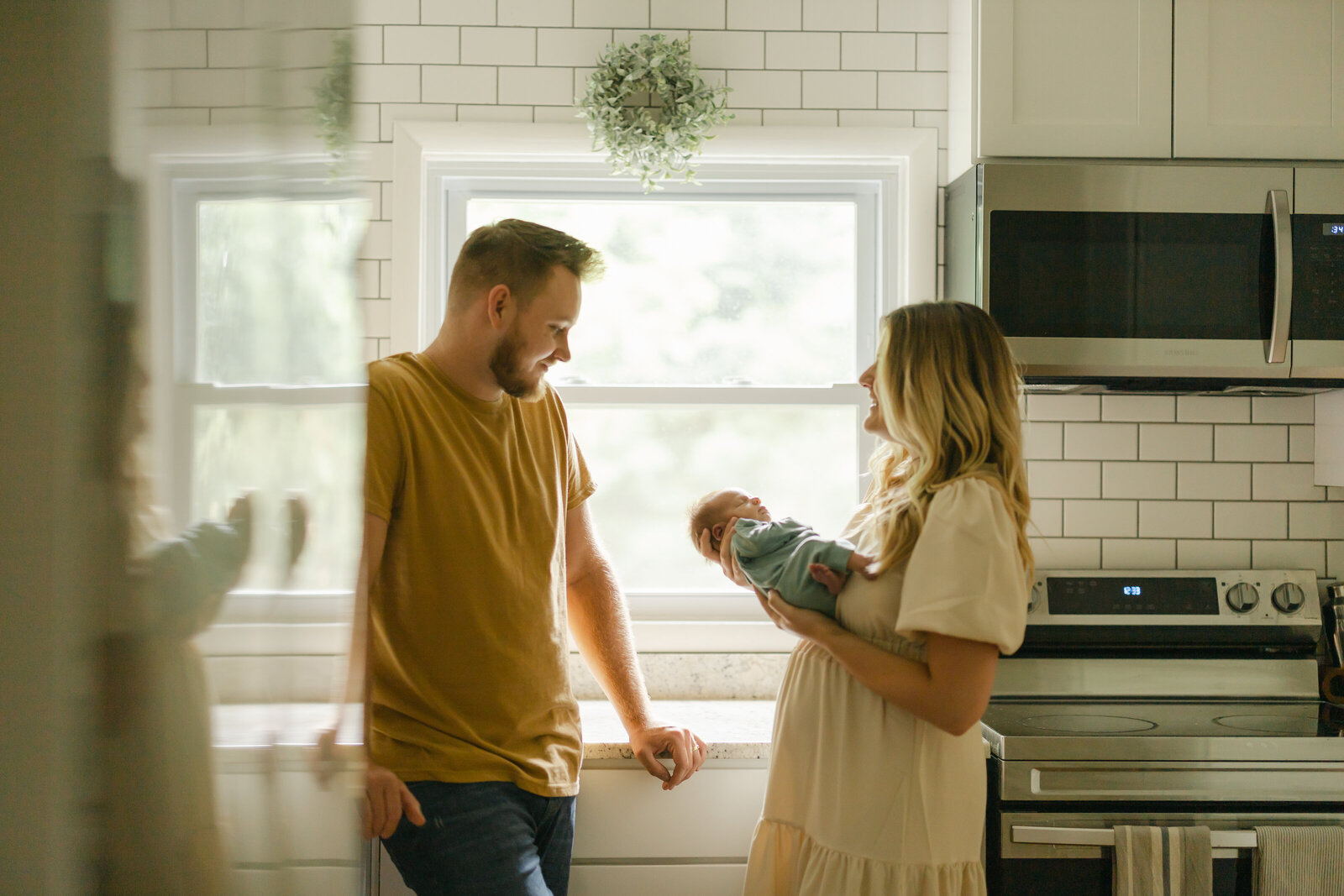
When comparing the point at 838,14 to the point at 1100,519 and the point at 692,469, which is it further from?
the point at 1100,519

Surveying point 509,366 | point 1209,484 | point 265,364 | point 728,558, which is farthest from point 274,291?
point 1209,484

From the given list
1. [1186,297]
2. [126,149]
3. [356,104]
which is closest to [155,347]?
[126,149]

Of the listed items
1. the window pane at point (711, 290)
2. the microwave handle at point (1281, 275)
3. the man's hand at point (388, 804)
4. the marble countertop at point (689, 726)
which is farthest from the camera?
the window pane at point (711, 290)

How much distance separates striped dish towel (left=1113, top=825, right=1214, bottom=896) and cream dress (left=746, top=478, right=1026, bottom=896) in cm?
49

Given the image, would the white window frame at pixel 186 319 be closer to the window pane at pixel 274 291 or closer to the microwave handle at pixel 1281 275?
the window pane at pixel 274 291

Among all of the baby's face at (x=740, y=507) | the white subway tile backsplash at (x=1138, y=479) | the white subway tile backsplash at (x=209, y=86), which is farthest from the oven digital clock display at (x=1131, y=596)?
the white subway tile backsplash at (x=209, y=86)

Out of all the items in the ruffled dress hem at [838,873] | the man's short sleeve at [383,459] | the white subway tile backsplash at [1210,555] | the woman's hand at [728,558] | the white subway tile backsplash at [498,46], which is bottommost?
the ruffled dress hem at [838,873]

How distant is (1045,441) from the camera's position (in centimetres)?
256

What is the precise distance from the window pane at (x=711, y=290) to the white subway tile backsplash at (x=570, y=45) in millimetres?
392

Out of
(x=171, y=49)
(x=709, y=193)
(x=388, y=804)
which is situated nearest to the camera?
(x=171, y=49)

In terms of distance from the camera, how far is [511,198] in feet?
8.90

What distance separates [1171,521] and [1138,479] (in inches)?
5.9

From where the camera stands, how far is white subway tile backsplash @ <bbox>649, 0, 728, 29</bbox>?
2.52 metres

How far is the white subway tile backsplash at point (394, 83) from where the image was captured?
2521 millimetres
